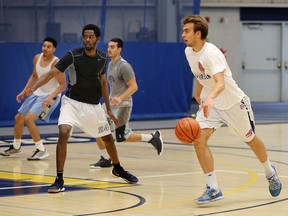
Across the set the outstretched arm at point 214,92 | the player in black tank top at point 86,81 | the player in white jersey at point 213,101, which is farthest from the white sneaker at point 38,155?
the outstretched arm at point 214,92

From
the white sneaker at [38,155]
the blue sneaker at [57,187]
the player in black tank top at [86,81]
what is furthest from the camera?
the white sneaker at [38,155]

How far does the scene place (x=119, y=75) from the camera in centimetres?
1334

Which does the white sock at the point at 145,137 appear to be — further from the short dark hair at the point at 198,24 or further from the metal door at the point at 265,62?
the metal door at the point at 265,62

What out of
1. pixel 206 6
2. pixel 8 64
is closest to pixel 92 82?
pixel 8 64

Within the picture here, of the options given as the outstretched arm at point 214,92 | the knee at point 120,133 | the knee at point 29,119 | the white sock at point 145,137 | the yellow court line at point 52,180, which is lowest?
the yellow court line at point 52,180

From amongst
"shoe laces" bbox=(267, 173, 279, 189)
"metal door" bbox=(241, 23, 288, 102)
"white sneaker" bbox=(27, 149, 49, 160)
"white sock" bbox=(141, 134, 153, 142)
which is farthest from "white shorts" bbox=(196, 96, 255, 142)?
"metal door" bbox=(241, 23, 288, 102)

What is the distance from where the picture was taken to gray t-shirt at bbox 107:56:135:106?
43.4ft

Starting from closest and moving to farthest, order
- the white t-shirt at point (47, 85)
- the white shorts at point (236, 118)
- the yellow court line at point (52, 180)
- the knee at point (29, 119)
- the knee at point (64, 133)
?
the white shorts at point (236, 118), the knee at point (64, 133), the yellow court line at point (52, 180), the knee at point (29, 119), the white t-shirt at point (47, 85)

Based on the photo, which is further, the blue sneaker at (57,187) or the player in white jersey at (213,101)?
the blue sneaker at (57,187)

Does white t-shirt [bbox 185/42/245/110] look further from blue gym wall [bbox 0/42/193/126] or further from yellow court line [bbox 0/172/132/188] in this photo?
blue gym wall [bbox 0/42/193/126]

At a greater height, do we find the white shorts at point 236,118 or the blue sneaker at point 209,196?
the white shorts at point 236,118

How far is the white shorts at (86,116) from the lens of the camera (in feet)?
37.4

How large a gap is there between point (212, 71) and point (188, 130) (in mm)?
692

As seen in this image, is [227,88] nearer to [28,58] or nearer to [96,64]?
[96,64]
